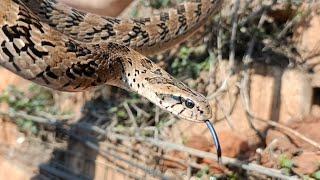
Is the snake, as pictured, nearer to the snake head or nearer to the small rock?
the snake head

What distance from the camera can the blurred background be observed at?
5.05 metres

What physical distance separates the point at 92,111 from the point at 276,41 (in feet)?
6.15

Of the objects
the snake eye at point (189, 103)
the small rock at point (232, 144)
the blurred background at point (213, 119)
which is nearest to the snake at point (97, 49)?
the snake eye at point (189, 103)

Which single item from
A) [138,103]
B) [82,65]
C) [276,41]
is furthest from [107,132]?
[82,65]

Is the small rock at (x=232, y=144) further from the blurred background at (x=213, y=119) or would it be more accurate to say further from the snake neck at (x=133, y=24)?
the snake neck at (x=133, y=24)

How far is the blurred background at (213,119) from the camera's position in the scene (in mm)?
5051

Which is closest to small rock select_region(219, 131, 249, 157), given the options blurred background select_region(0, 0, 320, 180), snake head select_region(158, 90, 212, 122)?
blurred background select_region(0, 0, 320, 180)

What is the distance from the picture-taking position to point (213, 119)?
18.3ft

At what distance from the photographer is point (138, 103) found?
601 centimetres

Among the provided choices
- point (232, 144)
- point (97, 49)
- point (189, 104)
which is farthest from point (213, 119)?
point (97, 49)

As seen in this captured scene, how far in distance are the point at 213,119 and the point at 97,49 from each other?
2411mm

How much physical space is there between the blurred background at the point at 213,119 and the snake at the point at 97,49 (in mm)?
358

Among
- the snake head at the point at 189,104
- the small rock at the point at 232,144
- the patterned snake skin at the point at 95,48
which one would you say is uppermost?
the patterned snake skin at the point at 95,48

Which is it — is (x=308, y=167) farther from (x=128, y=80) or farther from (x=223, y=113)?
(x=128, y=80)
